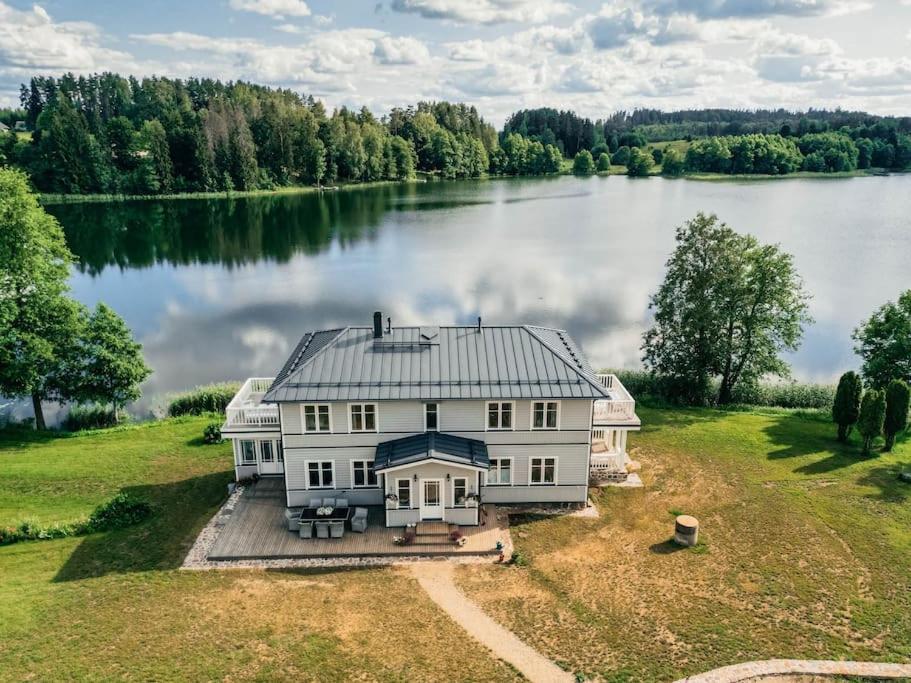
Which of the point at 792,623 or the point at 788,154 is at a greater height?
the point at 788,154

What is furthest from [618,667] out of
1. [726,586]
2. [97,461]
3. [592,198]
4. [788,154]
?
[788,154]

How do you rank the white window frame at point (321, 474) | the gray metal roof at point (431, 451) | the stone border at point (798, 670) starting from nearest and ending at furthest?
the stone border at point (798, 670) < the gray metal roof at point (431, 451) < the white window frame at point (321, 474)

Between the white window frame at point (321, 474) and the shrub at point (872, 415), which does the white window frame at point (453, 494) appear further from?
the shrub at point (872, 415)

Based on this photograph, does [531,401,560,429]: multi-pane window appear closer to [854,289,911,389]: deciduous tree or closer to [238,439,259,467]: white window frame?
[238,439,259,467]: white window frame

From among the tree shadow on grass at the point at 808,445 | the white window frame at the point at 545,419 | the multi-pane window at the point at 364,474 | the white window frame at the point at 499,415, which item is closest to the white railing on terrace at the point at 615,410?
the white window frame at the point at 545,419

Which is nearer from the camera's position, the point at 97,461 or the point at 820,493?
the point at 820,493

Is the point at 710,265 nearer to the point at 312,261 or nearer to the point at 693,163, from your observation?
the point at 312,261
